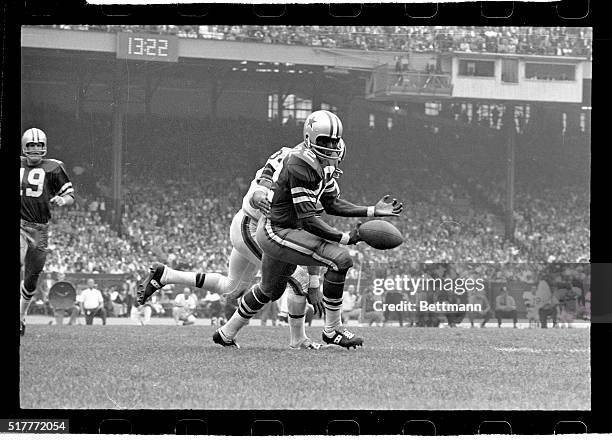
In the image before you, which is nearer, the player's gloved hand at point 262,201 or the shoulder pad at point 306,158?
the shoulder pad at point 306,158

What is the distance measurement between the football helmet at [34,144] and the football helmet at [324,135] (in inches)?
84.8

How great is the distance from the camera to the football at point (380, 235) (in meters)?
8.78

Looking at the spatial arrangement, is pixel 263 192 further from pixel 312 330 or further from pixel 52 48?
pixel 52 48

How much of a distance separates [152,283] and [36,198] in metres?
1.25

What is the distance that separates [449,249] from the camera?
9.45 meters

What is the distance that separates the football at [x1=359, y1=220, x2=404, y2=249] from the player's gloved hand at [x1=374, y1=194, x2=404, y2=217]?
0.11 meters

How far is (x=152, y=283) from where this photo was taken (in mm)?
9539

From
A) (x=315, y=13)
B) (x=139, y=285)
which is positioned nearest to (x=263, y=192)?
(x=139, y=285)

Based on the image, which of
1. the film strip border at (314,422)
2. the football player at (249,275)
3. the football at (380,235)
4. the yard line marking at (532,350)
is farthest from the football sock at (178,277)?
the yard line marking at (532,350)

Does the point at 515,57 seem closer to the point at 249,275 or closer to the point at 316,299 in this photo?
the point at 316,299

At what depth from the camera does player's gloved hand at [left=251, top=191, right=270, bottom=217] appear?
9398 mm

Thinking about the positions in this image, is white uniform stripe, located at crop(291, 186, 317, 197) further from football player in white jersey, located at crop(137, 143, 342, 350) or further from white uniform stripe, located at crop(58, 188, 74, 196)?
white uniform stripe, located at crop(58, 188, 74, 196)

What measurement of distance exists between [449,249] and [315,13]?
2.65m

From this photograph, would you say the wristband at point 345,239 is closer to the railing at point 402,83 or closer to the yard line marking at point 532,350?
the railing at point 402,83
